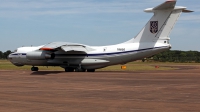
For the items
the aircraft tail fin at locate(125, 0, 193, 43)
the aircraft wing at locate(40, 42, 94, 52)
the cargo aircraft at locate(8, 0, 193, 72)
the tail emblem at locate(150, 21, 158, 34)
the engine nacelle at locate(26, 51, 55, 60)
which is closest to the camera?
the aircraft tail fin at locate(125, 0, 193, 43)

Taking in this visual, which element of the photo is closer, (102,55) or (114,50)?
(114,50)

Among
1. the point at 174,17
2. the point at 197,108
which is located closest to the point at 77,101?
the point at 197,108

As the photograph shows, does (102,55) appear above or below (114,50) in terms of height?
below

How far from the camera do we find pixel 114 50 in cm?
4075

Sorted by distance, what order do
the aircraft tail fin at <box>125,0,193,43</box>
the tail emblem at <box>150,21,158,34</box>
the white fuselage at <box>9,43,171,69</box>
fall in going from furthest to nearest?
1. the white fuselage at <box>9,43,171,69</box>
2. the tail emblem at <box>150,21,158,34</box>
3. the aircraft tail fin at <box>125,0,193,43</box>

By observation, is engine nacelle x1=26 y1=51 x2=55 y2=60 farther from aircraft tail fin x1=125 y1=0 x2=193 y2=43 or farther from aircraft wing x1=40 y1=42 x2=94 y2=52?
aircraft tail fin x1=125 y1=0 x2=193 y2=43

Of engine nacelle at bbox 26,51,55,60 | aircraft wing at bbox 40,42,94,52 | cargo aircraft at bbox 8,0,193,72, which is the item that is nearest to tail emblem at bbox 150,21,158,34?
cargo aircraft at bbox 8,0,193,72

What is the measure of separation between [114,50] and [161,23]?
6584mm

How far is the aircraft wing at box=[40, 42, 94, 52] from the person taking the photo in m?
40.7

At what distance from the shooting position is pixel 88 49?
1695 inches

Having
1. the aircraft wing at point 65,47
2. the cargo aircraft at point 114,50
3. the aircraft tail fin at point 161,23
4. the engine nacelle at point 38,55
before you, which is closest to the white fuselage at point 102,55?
the cargo aircraft at point 114,50

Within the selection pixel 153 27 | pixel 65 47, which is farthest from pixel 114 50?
pixel 65 47

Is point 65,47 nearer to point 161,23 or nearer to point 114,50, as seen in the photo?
point 114,50

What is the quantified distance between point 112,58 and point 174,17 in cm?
890
